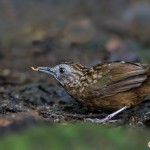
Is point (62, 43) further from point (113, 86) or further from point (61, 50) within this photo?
point (113, 86)

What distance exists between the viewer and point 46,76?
8406 millimetres

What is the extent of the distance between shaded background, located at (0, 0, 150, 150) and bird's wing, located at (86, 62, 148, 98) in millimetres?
244

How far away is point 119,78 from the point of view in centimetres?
571

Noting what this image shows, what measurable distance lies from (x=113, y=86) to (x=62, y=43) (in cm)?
534

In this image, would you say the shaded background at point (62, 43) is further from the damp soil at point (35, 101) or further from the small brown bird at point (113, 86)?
the small brown bird at point (113, 86)

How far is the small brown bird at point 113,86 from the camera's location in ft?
18.6

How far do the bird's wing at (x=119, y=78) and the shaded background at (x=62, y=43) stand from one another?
0.80 ft

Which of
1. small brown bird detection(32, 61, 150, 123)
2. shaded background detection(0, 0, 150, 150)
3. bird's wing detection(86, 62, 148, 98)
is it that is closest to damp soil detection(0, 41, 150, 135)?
shaded background detection(0, 0, 150, 150)

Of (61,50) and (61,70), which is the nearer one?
(61,70)

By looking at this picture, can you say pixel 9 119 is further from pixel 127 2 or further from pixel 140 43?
pixel 127 2

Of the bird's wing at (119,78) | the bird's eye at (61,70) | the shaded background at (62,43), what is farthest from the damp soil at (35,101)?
the bird's eye at (61,70)

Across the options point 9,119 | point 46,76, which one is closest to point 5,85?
point 46,76

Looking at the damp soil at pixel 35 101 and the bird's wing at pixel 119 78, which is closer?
the damp soil at pixel 35 101

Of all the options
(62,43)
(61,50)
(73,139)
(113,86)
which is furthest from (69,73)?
(62,43)
